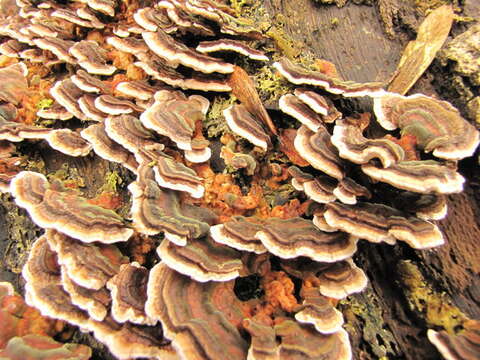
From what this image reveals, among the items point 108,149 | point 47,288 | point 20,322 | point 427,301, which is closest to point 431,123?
point 427,301

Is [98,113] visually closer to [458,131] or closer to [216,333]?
[216,333]

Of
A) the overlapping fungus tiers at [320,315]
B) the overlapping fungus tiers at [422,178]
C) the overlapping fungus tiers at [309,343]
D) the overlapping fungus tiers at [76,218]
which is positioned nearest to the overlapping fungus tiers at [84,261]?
the overlapping fungus tiers at [76,218]

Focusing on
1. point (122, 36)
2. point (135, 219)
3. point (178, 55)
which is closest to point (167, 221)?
point (135, 219)

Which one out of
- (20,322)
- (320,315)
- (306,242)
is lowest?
(20,322)

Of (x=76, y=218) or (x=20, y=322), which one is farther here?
(x=20, y=322)

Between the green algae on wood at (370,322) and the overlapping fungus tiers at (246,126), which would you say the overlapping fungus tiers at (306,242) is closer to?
the green algae on wood at (370,322)

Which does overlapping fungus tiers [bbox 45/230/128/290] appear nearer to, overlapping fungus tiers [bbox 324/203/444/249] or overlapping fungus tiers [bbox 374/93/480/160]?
overlapping fungus tiers [bbox 324/203/444/249]

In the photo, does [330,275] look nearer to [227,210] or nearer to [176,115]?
[227,210]
